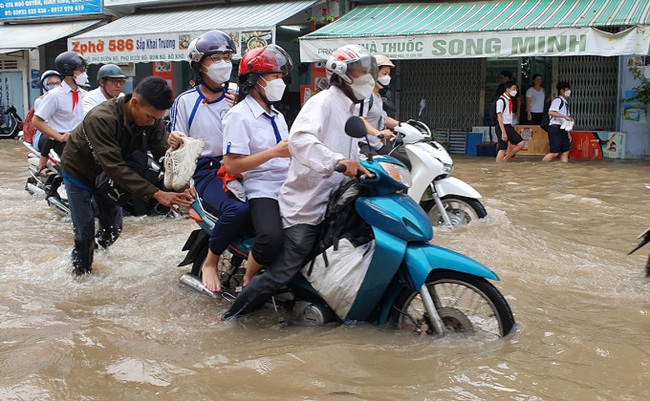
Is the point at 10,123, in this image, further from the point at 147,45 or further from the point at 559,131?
the point at 559,131

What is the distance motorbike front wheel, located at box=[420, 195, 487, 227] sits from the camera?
20.7ft

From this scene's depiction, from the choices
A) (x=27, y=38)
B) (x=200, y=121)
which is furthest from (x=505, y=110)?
(x=27, y=38)

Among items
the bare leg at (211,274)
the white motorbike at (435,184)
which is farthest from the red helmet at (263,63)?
the white motorbike at (435,184)

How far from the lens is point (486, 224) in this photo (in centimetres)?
632

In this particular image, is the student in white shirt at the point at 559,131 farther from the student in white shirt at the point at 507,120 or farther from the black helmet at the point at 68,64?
the black helmet at the point at 68,64

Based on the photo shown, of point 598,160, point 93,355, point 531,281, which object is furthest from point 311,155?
point 598,160

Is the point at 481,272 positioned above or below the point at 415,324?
above

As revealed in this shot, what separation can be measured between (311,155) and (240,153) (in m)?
0.52

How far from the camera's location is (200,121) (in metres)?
4.50

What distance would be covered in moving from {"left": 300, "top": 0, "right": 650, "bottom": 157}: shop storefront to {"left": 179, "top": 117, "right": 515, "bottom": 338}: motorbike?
8.57 meters

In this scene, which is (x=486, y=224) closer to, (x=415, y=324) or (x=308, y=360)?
(x=415, y=324)

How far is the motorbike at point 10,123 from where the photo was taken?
19.4 metres

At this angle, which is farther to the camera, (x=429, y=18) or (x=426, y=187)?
(x=429, y=18)

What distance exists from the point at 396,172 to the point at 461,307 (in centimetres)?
75
